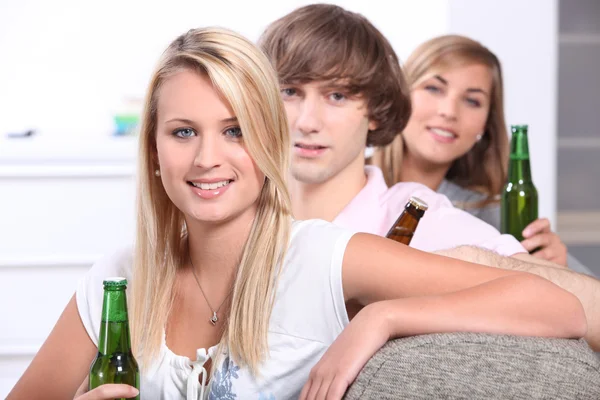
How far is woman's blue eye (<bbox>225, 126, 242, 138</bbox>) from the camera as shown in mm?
1502

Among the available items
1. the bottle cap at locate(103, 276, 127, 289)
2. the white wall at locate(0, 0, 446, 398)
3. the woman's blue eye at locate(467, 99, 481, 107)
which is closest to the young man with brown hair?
the woman's blue eye at locate(467, 99, 481, 107)

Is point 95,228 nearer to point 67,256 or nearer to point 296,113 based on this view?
point 67,256

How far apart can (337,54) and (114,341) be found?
1.02m

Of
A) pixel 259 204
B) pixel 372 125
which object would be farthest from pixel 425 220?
pixel 259 204

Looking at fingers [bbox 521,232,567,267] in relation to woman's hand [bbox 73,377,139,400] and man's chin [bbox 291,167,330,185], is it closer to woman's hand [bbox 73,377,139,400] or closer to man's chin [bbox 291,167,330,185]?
man's chin [bbox 291,167,330,185]

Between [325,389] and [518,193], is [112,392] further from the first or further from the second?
[518,193]

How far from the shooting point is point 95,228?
3.52m

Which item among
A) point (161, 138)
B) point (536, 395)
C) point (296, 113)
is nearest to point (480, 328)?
point (536, 395)

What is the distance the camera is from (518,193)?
2.10 meters

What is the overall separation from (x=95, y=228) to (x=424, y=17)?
161 centimetres

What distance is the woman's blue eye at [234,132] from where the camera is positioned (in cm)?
150

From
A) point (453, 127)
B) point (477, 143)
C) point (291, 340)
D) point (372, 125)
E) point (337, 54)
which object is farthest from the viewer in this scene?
point (477, 143)

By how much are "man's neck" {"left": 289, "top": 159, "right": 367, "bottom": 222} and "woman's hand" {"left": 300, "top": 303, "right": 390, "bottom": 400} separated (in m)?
0.84

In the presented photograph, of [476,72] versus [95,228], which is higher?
[476,72]
